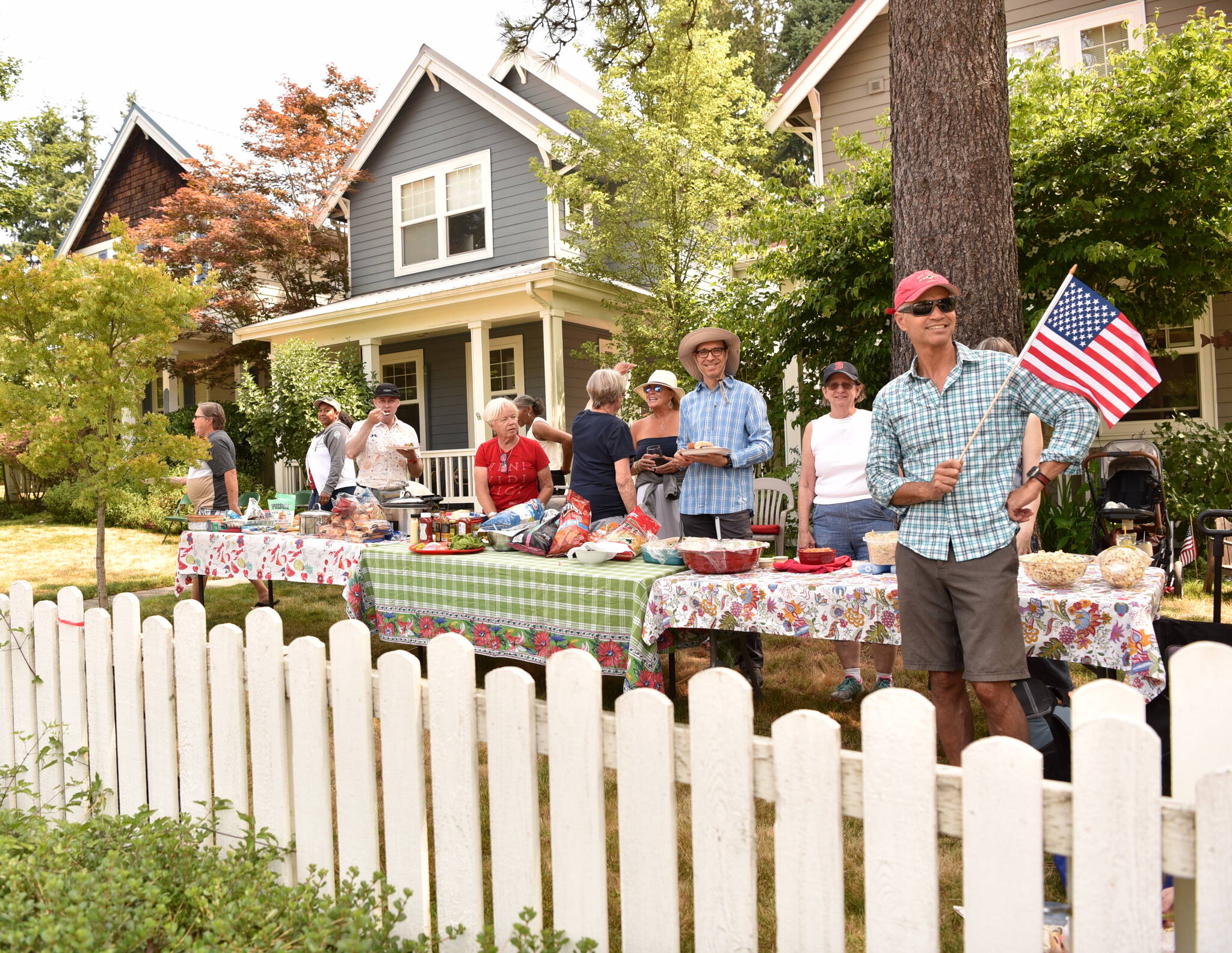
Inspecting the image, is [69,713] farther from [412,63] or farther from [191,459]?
[412,63]

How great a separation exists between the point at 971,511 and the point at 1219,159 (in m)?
6.27

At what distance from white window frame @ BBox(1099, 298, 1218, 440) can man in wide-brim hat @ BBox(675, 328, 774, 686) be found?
Result: 6977mm

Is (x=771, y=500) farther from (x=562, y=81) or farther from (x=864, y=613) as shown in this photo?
(x=562, y=81)

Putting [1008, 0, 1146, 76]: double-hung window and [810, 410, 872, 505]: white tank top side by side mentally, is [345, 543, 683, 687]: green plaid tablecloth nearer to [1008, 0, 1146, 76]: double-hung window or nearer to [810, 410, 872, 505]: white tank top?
[810, 410, 872, 505]: white tank top

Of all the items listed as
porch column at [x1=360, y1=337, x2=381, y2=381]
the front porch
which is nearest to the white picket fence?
the front porch

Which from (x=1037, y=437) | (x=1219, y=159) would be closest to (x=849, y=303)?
(x=1219, y=159)

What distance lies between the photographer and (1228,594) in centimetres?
643

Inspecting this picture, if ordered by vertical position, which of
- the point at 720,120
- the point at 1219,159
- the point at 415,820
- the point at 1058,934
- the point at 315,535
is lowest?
the point at 1058,934

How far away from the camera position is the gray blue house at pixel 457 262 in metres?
13.2

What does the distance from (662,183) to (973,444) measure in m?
10.2

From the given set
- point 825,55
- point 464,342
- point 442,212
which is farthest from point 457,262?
point 825,55

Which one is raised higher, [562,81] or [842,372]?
[562,81]

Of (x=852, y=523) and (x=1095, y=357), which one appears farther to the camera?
(x=852, y=523)

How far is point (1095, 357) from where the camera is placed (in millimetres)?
2760
